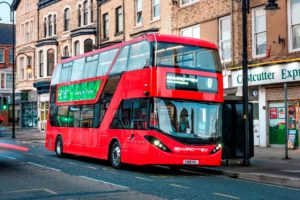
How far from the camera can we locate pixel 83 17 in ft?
142

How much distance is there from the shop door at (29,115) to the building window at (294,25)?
110ft

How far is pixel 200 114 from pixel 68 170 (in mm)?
4450

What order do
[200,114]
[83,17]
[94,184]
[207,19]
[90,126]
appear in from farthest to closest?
[83,17], [207,19], [90,126], [200,114], [94,184]

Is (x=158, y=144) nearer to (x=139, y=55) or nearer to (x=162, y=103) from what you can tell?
(x=162, y=103)

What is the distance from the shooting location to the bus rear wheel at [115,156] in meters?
17.2

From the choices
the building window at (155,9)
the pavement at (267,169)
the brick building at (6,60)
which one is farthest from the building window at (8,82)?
the pavement at (267,169)

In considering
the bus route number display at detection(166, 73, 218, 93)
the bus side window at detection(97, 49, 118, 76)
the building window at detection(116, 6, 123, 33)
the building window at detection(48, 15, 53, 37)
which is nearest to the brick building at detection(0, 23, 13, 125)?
the building window at detection(48, 15, 53, 37)

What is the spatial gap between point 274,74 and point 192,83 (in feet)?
31.2

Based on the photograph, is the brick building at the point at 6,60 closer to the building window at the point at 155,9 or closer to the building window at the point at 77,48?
the building window at the point at 77,48

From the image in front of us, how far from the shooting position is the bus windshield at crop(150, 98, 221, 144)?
15461 millimetres

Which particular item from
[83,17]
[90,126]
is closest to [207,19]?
[90,126]

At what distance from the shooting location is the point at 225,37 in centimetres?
2773

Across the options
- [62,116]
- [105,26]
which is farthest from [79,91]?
[105,26]

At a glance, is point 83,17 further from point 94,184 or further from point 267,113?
point 94,184
